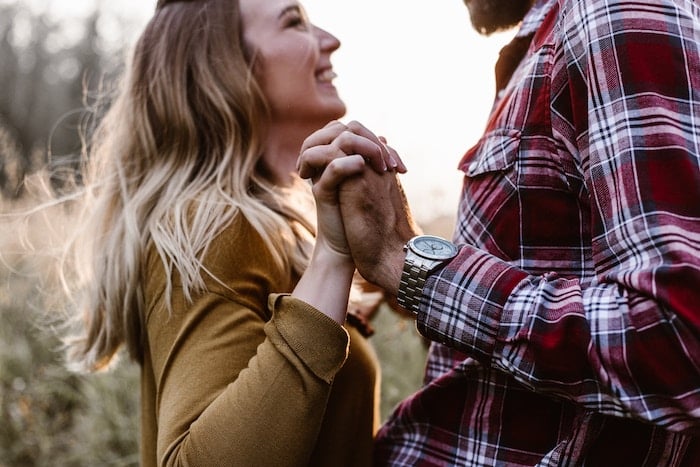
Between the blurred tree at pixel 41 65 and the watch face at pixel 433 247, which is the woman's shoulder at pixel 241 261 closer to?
the watch face at pixel 433 247

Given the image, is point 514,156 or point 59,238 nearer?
point 514,156

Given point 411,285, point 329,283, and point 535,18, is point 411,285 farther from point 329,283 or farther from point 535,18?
point 535,18

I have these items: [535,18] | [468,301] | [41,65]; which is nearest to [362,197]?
[468,301]

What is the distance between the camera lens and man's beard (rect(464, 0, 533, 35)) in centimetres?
192

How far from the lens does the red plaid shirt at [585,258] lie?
1053mm

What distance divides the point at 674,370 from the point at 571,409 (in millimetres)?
357

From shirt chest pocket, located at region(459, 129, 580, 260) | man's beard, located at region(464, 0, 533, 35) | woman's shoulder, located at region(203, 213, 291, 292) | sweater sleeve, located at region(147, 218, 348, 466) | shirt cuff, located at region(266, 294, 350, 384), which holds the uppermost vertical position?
man's beard, located at region(464, 0, 533, 35)

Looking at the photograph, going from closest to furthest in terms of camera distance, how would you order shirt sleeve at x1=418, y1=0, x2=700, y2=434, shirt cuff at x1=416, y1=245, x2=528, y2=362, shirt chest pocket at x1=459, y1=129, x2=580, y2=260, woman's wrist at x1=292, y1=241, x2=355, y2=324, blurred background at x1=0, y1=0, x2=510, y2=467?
shirt sleeve at x1=418, y1=0, x2=700, y2=434
shirt cuff at x1=416, y1=245, x2=528, y2=362
shirt chest pocket at x1=459, y1=129, x2=580, y2=260
woman's wrist at x1=292, y1=241, x2=355, y2=324
blurred background at x1=0, y1=0, x2=510, y2=467

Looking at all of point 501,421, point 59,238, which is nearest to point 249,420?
point 501,421

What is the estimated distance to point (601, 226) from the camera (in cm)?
116

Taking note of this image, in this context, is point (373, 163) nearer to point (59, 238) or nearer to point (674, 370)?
point (674, 370)

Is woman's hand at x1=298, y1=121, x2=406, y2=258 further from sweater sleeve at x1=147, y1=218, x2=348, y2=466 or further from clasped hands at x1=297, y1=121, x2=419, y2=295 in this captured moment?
sweater sleeve at x1=147, y1=218, x2=348, y2=466

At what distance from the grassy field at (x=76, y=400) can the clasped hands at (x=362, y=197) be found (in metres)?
2.25

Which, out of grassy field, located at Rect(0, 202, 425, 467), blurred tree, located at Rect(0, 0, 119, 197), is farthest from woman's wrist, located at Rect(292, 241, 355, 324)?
blurred tree, located at Rect(0, 0, 119, 197)
